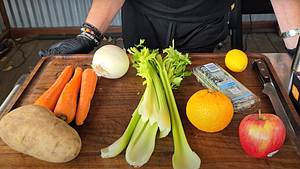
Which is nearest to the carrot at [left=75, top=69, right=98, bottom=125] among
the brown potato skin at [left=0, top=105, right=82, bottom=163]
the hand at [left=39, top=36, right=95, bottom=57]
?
the brown potato skin at [left=0, top=105, right=82, bottom=163]

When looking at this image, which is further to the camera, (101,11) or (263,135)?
(101,11)

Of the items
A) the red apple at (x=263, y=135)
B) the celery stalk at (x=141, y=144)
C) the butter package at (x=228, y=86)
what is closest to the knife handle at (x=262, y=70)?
the butter package at (x=228, y=86)

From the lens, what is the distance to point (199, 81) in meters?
1.08

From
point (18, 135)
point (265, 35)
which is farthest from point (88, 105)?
point (265, 35)

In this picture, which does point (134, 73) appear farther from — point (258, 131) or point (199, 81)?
point (258, 131)

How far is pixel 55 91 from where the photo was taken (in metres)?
1.01

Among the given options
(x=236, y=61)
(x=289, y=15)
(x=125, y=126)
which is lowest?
(x=125, y=126)

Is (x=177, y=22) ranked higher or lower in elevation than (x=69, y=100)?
higher

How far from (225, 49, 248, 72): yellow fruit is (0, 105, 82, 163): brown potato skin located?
72cm

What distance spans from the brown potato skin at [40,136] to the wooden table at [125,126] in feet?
0.16

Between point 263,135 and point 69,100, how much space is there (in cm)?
68

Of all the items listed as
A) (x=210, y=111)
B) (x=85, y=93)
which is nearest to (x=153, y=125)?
(x=210, y=111)

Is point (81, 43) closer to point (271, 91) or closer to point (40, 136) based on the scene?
point (40, 136)

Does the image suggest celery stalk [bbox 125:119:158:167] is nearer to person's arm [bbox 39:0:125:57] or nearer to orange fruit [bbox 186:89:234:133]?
orange fruit [bbox 186:89:234:133]
